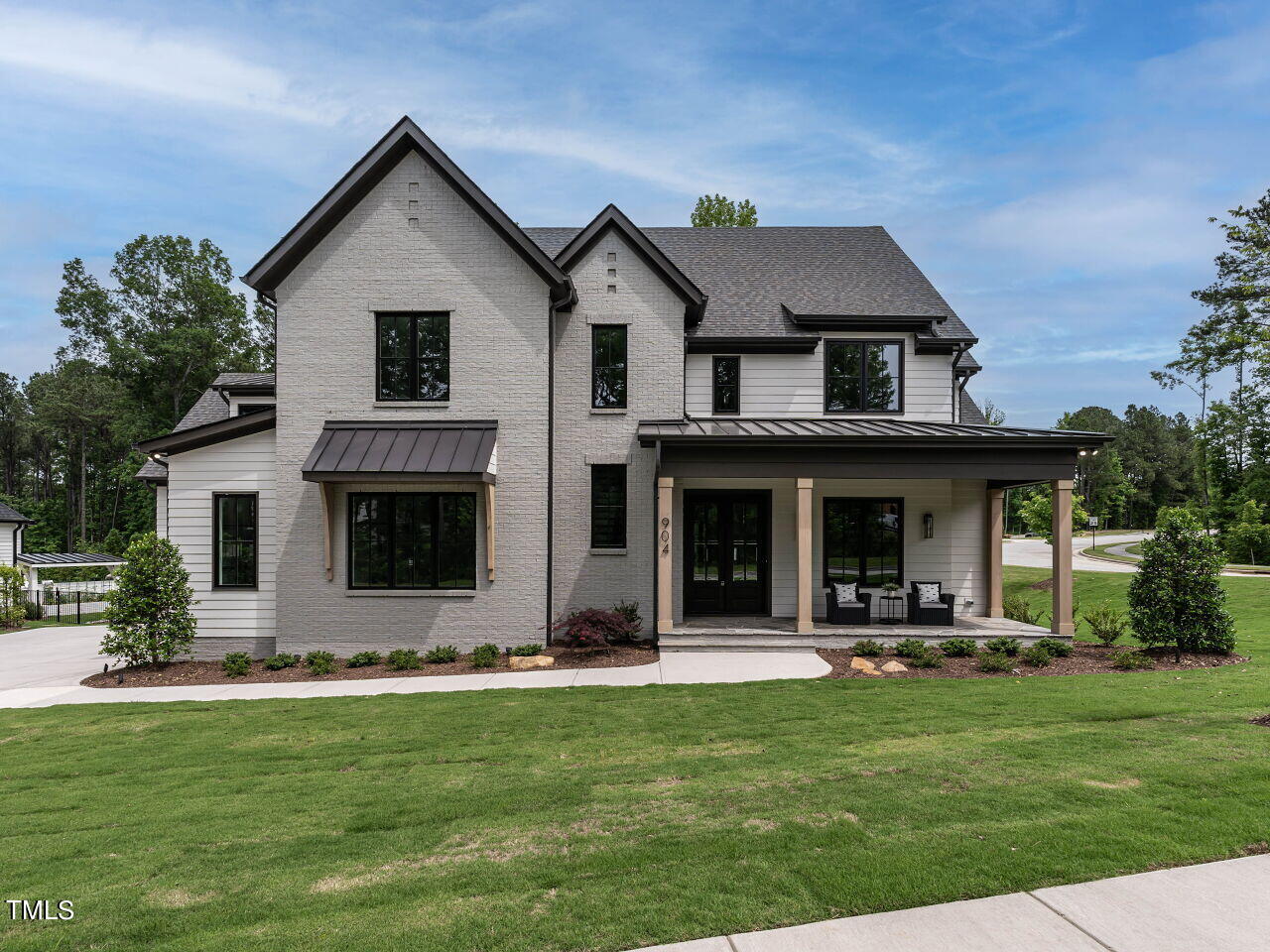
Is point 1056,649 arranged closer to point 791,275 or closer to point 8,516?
point 791,275

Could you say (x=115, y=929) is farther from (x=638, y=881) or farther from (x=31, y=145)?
(x=31, y=145)

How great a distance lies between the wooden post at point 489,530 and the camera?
13336 mm

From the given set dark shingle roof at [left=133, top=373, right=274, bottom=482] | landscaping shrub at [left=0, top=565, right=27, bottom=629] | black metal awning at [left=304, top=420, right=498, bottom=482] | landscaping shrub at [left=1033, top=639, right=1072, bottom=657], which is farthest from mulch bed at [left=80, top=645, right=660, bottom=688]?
landscaping shrub at [left=0, top=565, right=27, bottom=629]

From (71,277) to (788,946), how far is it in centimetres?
6668

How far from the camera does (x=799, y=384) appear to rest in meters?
16.2

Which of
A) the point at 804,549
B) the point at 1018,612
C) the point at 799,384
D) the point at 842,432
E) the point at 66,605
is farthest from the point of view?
the point at 66,605

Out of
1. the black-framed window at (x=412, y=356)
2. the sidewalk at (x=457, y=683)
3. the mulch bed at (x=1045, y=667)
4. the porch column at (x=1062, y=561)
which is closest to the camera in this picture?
the sidewalk at (x=457, y=683)

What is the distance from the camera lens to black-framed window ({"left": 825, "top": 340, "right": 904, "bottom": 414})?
16.2 meters

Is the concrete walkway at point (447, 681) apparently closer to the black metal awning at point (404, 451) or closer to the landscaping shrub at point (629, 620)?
the landscaping shrub at point (629, 620)

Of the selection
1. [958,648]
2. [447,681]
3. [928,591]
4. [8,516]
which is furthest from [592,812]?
[8,516]

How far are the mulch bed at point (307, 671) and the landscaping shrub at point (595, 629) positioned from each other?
9.9 inches

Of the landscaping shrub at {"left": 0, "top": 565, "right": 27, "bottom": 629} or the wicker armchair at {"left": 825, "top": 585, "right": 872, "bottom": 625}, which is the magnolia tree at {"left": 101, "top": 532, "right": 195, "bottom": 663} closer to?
the wicker armchair at {"left": 825, "top": 585, "right": 872, "bottom": 625}

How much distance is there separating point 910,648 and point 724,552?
481 centimetres

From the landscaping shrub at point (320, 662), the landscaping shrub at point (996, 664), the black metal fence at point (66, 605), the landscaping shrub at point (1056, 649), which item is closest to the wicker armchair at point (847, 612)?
the landscaping shrub at point (996, 664)
